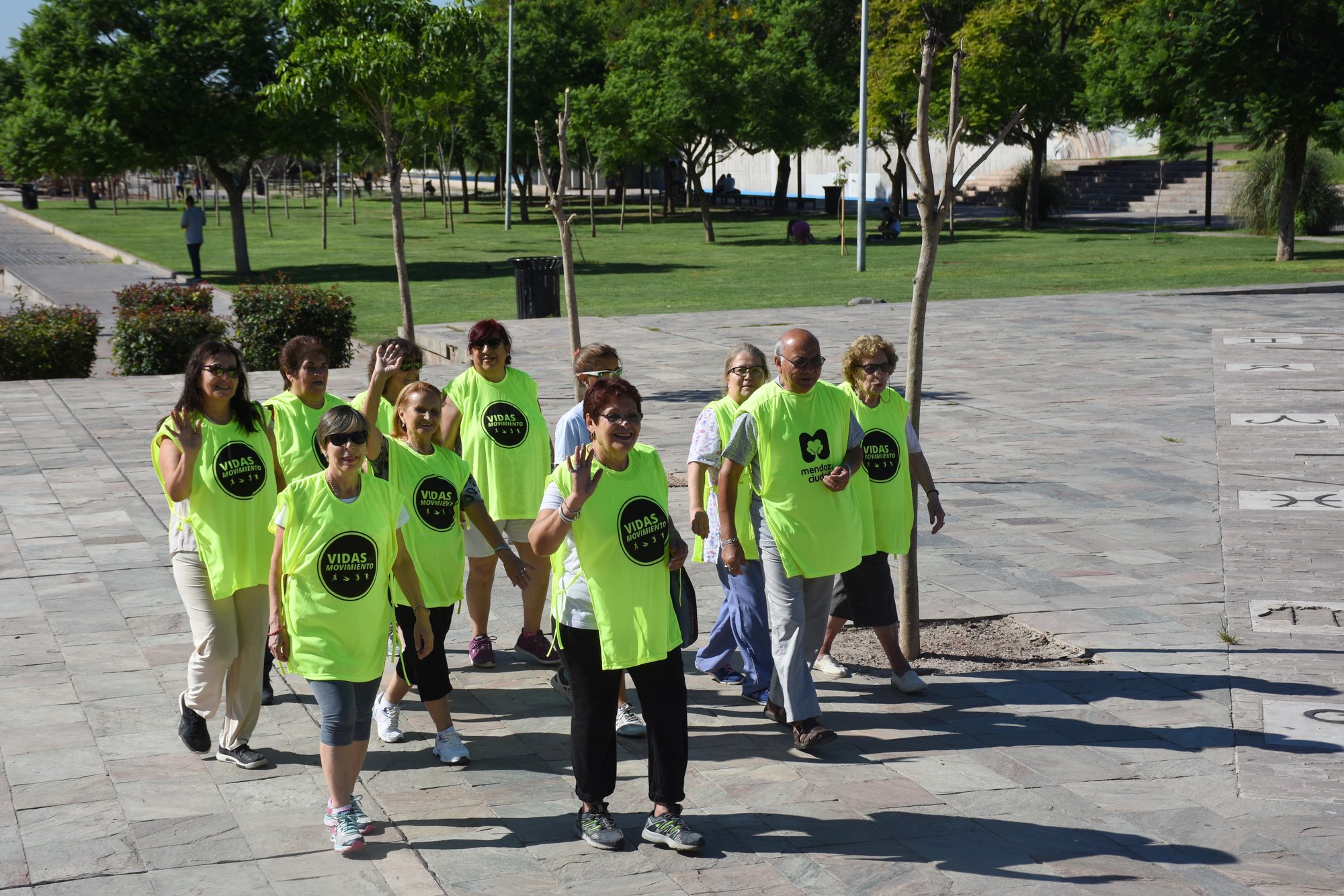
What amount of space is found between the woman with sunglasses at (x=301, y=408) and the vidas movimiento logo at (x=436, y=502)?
66cm

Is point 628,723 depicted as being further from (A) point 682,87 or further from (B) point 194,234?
(A) point 682,87

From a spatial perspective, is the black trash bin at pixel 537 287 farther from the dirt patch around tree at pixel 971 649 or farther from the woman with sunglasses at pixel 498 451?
the woman with sunglasses at pixel 498 451

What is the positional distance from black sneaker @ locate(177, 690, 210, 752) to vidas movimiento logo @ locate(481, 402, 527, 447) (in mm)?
1870

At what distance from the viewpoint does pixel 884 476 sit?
6.40 meters

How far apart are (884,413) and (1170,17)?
2551cm

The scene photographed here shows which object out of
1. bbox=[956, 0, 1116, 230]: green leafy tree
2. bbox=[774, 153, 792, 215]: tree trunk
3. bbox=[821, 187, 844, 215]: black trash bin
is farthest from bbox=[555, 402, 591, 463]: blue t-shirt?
bbox=[821, 187, 844, 215]: black trash bin

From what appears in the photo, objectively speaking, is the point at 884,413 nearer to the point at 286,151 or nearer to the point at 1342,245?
the point at 286,151

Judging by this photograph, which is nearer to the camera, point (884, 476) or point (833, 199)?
point (884, 476)

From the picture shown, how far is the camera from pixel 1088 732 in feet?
19.6

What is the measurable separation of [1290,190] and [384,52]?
71.9 ft

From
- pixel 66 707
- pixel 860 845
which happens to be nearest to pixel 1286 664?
pixel 860 845

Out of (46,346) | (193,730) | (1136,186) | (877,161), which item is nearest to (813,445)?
(193,730)

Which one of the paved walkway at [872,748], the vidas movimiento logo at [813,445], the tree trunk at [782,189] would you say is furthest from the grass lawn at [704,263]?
the vidas movimiento logo at [813,445]

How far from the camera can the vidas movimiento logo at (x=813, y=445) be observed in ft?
18.9
